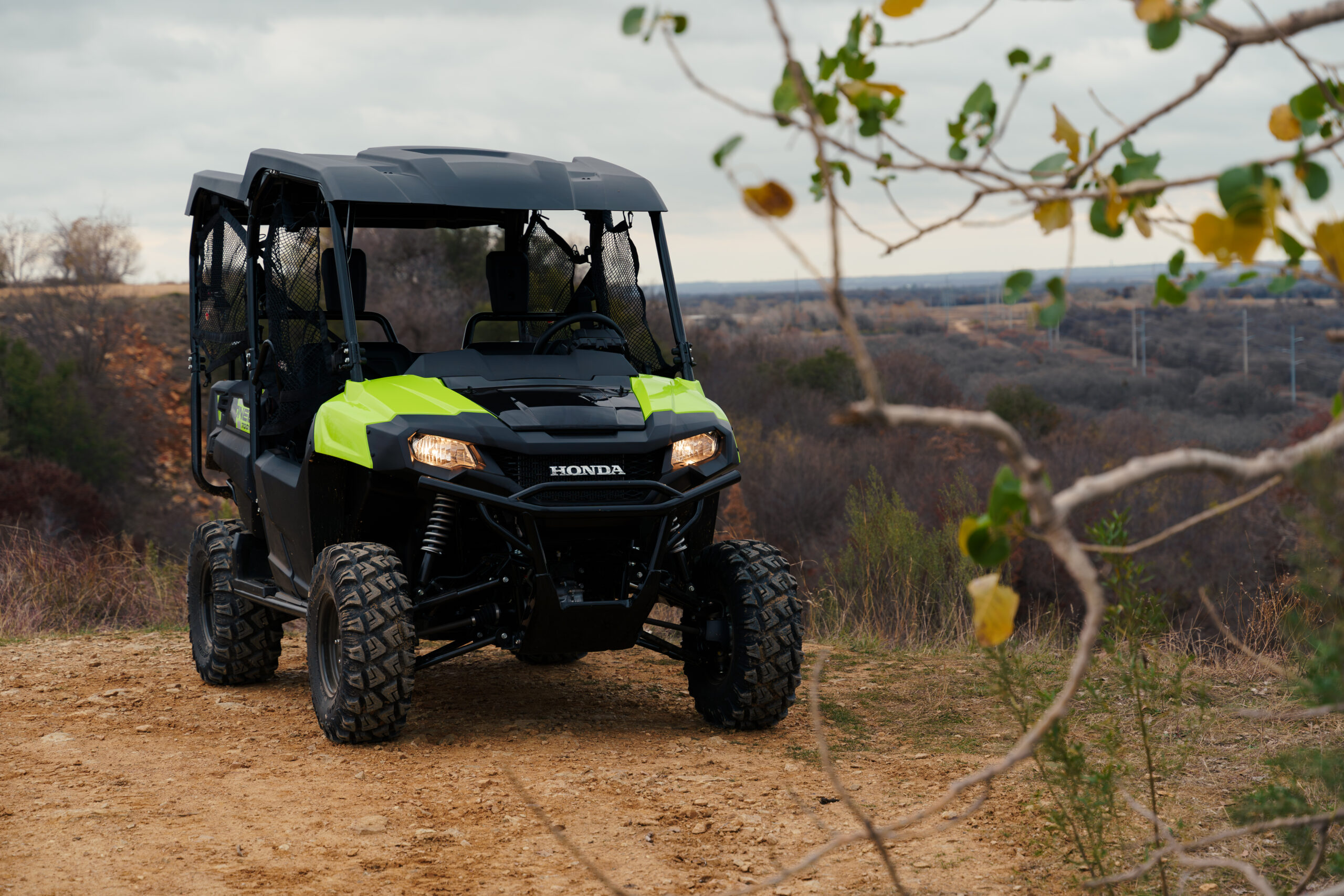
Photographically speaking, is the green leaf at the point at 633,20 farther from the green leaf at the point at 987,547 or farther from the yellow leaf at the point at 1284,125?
the yellow leaf at the point at 1284,125

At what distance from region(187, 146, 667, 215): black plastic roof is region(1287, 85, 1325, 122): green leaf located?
3758 mm

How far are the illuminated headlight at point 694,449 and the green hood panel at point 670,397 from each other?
107 millimetres

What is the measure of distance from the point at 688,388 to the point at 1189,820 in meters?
2.68

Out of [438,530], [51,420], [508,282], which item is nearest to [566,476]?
[438,530]

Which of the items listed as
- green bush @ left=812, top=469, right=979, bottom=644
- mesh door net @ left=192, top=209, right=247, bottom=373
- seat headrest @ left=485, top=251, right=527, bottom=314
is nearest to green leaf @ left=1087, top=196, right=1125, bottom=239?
seat headrest @ left=485, top=251, right=527, bottom=314

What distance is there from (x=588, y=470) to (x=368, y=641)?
1.08 metres

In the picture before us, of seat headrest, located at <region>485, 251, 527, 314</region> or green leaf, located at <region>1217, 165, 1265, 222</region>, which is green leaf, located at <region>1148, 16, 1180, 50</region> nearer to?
green leaf, located at <region>1217, 165, 1265, 222</region>

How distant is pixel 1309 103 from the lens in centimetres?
211

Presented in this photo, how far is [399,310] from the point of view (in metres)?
32.8

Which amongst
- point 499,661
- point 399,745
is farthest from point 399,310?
point 399,745

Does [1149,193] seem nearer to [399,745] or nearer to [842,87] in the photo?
[842,87]

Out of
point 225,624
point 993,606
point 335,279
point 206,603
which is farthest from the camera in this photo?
point 206,603

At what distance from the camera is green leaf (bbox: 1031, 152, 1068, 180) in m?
2.29

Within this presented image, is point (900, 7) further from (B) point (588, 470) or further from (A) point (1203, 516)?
(B) point (588, 470)
